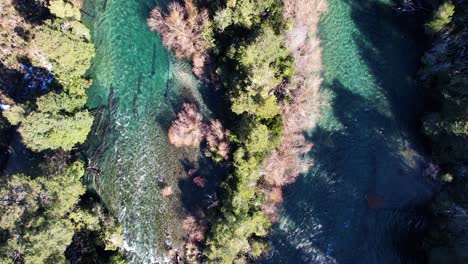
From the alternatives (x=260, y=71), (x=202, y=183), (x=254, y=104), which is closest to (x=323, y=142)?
(x=254, y=104)

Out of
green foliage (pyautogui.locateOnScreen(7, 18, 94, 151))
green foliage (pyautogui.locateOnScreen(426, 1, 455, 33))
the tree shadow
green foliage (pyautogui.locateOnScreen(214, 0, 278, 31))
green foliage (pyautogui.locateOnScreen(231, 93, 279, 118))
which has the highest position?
green foliage (pyautogui.locateOnScreen(426, 1, 455, 33))

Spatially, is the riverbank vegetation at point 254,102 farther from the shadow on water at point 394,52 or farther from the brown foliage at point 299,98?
the shadow on water at point 394,52

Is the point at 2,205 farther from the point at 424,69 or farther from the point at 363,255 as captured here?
the point at 424,69

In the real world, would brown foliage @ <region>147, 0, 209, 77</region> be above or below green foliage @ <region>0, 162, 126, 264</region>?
above

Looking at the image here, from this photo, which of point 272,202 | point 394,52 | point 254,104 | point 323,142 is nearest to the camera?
point 254,104

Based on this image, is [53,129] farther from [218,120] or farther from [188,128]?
[218,120]

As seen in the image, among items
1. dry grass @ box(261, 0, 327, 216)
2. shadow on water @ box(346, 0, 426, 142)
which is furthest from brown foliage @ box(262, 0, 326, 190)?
shadow on water @ box(346, 0, 426, 142)

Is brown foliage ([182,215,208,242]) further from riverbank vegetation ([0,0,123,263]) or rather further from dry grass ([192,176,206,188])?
riverbank vegetation ([0,0,123,263])
